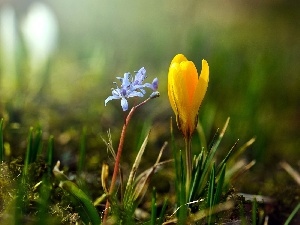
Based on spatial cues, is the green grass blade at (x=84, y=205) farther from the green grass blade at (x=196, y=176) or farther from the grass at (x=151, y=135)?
the green grass blade at (x=196, y=176)

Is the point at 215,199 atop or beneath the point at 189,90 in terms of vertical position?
beneath

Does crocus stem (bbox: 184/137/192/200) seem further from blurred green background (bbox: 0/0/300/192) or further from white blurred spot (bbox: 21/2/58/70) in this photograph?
white blurred spot (bbox: 21/2/58/70)

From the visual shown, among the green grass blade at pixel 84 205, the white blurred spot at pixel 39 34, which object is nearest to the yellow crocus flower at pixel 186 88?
the green grass blade at pixel 84 205

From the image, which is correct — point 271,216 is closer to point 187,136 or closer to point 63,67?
point 187,136

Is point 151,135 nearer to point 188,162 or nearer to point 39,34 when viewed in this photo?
point 39,34

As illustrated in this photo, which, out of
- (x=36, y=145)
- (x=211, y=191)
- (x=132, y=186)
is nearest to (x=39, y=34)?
(x=36, y=145)

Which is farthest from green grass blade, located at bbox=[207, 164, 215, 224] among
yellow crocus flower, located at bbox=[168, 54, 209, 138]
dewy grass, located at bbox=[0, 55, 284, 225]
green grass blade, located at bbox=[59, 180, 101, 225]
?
green grass blade, located at bbox=[59, 180, 101, 225]

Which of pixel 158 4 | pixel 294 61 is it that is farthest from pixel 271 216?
pixel 158 4
